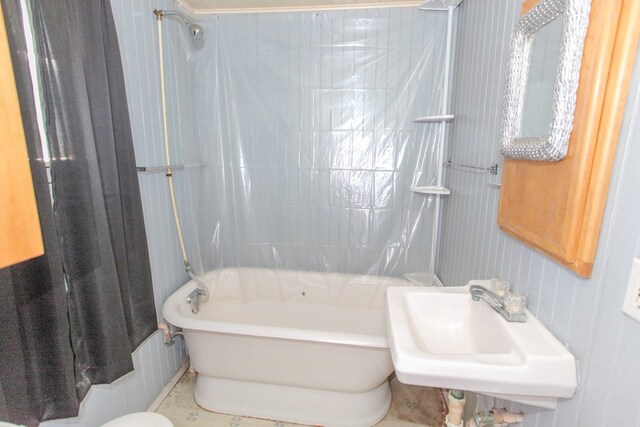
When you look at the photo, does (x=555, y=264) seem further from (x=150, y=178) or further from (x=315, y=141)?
(x=150, y=178)

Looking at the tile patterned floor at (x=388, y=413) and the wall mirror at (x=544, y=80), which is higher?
the wall mirror at (x=544, y=80)

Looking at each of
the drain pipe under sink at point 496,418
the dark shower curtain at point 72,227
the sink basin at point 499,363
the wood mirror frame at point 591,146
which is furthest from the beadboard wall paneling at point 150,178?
the wood mirror frame at point 591,146

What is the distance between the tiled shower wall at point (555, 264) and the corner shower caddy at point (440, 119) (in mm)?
105

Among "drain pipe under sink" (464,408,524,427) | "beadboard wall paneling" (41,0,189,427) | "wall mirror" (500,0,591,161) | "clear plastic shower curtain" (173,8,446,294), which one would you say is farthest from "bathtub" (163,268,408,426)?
"wall mirror" (500,0,591,161)

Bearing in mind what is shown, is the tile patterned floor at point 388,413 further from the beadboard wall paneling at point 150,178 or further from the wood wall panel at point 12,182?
the wood wall panel at point 12,182

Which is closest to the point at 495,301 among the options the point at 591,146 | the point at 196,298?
the point at 591,146

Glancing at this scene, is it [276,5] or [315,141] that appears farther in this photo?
[315,141]

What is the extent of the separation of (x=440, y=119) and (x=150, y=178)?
170 centimetres

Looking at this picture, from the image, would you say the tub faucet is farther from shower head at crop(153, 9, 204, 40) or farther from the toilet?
shower head at crop(153, 9, 204, 40)

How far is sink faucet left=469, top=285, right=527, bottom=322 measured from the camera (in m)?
0.98

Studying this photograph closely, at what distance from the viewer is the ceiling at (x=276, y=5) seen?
1.89 m

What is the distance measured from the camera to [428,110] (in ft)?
6.49

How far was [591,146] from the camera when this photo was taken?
0.71 meters

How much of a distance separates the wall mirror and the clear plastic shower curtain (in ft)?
3.14
